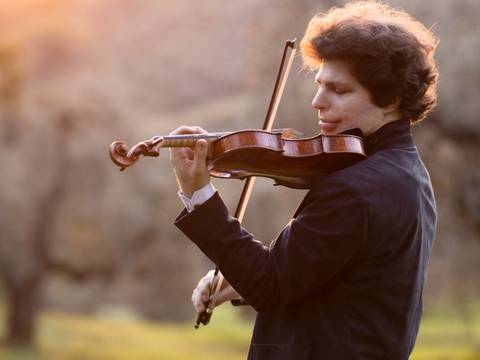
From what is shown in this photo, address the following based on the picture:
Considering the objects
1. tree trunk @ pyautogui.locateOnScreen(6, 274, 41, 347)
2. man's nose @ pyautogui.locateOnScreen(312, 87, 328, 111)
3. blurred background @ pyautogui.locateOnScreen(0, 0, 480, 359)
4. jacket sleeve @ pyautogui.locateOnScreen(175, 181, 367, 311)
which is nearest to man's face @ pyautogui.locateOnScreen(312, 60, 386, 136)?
man's nose @ pyautogui.locateOnScreen(312, 87, 328, 111)

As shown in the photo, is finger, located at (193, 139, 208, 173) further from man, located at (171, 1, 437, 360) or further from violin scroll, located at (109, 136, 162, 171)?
violin scroll, located at (109, 136, 162, 171)

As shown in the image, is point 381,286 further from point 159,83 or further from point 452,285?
point 159,83

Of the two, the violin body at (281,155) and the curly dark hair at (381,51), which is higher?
the curly dark hair at (381,51)

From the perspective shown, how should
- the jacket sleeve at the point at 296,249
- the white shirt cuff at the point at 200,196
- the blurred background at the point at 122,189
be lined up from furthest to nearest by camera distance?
the blurred background at the point at 122,189 < the white shirt cuff at the point at 200,196 < the jacket sleeve at the point at 296,249

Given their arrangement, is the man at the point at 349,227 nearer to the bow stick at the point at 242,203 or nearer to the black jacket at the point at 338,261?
the black jacket at the point at 338,261

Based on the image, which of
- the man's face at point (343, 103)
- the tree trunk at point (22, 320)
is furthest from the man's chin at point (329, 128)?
the tree trunk at point (22, 320)

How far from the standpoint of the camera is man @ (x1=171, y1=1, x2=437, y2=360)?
2441mm

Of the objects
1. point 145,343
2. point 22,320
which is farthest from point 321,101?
point 145,343

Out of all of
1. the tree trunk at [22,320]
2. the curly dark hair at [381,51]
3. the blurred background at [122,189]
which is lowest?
the curly dark hair at [381,51]

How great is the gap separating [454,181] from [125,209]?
6.81 meters

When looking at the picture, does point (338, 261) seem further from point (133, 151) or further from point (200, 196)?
point (133, 151)

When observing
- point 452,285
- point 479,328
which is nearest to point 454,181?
point 452,285

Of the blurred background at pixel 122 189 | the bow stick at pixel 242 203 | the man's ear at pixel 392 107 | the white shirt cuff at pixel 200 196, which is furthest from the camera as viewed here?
the blurred background at pixel 122 189

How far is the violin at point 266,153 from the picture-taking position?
2.55m
